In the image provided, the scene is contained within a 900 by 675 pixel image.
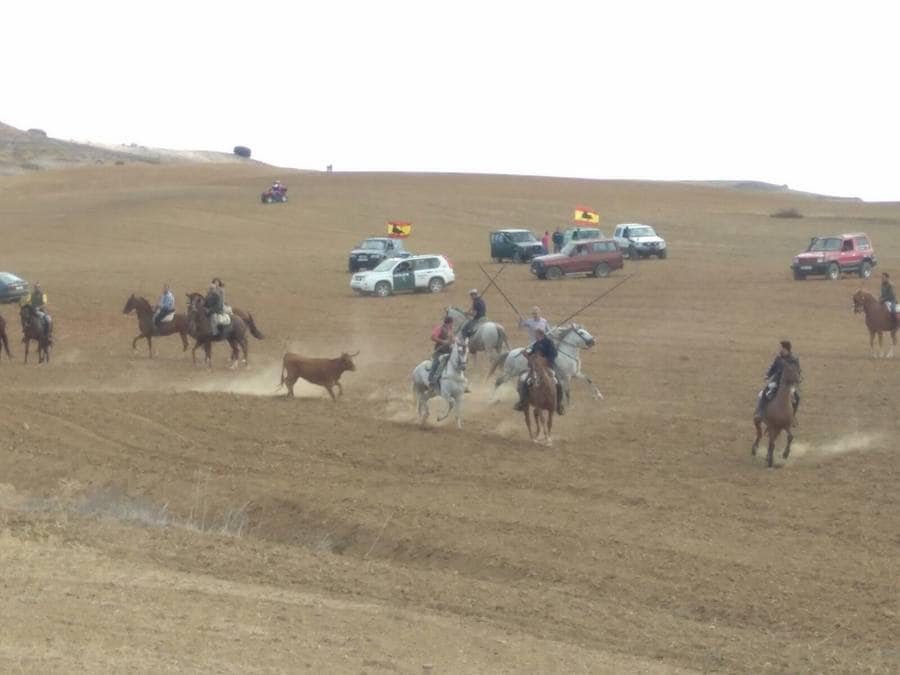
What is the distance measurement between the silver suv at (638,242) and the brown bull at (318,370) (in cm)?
3687

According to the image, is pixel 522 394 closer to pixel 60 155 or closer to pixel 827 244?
pixel 827 244

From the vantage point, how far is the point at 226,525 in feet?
63.8

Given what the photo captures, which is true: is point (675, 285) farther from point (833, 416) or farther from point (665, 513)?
point (665, 513)

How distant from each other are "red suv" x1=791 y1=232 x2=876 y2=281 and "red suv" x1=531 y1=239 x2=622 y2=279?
725 centimetres

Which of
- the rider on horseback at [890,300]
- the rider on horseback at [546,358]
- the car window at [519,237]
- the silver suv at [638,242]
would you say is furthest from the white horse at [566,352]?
the silver suv at [638,242]

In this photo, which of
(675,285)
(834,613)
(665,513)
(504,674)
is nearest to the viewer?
(504,674)

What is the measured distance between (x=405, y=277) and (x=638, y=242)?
50.3 feet

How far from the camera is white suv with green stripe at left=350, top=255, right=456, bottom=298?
2030 inches

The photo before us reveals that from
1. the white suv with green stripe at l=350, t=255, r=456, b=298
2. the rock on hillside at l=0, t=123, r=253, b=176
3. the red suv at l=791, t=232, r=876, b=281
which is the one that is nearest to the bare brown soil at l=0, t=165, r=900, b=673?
the white suv with green stripe at l=350, t=255, r=456, b=298

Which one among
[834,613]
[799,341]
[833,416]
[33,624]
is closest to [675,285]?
[799,341]

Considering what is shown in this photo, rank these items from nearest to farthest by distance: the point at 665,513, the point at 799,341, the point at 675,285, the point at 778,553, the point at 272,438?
1. the point at 778,553
2. the point at 665,513
3. the point at 272,438
4. the point at 799,341
5. the point at 675,285

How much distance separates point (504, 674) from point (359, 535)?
268 inches

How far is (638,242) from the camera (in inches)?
2507

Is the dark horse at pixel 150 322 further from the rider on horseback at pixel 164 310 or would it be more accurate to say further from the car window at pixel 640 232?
the car window at pixel 640 232
